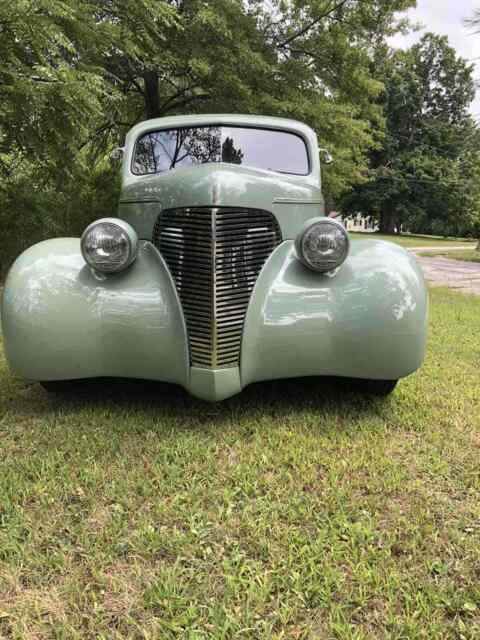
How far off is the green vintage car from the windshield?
2.23 feet

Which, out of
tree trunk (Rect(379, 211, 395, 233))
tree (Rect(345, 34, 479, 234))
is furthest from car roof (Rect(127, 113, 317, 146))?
tree trunk (Rect(379, 211, 395, 233))

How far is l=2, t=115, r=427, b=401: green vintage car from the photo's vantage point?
2.50 m

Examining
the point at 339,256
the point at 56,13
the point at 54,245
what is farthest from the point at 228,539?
the point at 56,13

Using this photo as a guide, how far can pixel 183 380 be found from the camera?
2.54 metres

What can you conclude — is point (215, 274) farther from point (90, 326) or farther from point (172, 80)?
point (172, 80)

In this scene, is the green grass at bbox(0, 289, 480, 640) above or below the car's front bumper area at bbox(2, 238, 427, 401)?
below

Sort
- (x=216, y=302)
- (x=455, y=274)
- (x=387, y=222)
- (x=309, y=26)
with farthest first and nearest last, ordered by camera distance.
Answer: (x=387, y=222), (x=455, y=274), (x=309, y=26), (x=216, y=302)

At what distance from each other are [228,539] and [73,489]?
0.75 m

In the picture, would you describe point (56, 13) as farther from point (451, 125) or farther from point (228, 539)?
point (451, 125)

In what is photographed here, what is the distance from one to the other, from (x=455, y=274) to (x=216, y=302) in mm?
11422

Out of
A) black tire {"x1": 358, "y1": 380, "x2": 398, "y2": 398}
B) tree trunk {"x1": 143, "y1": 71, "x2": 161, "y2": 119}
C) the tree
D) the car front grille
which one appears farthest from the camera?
the tree

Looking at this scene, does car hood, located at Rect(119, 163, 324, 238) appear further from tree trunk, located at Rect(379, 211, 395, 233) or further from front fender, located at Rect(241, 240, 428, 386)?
tree trunk, located at Rect(379, 211, 395, 233)

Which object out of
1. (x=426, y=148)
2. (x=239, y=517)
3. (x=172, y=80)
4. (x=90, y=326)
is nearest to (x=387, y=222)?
(x=426, y=148)

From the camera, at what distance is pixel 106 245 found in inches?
103
